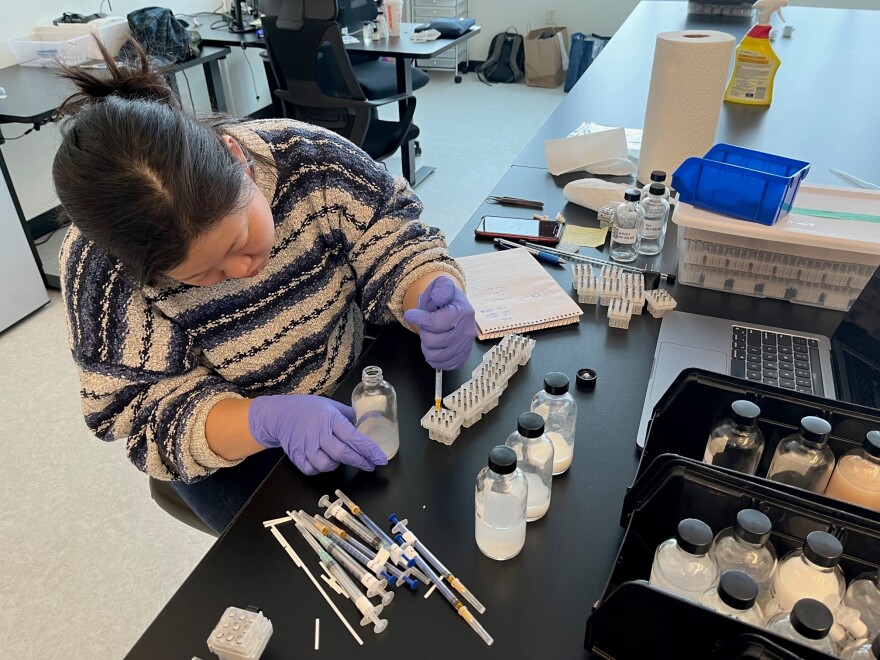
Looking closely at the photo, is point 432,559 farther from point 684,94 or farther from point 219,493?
point 684,94

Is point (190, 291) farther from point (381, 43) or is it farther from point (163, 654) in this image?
point (381, 43)

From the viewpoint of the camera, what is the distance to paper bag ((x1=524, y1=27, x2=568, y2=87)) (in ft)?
15.7

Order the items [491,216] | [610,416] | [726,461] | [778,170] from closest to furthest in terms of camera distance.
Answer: [726,461] → [610,416] → [778,170] → [491,216]

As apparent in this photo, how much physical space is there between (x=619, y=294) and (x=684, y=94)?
0.58m

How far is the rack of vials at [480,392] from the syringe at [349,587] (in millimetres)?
223

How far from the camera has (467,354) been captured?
1.04 metres

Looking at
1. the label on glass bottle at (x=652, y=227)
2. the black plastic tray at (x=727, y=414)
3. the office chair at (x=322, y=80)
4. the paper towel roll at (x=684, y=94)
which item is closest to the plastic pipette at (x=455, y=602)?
the black plastic tray at (x=727, y=414)

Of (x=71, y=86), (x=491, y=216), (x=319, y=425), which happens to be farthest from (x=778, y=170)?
(x=71, y=86)

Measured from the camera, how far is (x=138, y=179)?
734 mm

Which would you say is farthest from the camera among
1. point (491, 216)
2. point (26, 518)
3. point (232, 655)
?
point (26, 518)

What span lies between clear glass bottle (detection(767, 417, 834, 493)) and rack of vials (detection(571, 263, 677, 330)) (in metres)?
0.42

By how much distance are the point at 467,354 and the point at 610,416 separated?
24 cm

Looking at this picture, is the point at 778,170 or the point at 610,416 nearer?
the point at 610,416

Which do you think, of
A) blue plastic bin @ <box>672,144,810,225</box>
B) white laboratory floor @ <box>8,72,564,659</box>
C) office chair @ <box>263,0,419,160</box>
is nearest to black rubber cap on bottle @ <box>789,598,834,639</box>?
blue plastic bin @ <box>672,144,810,225</box>
